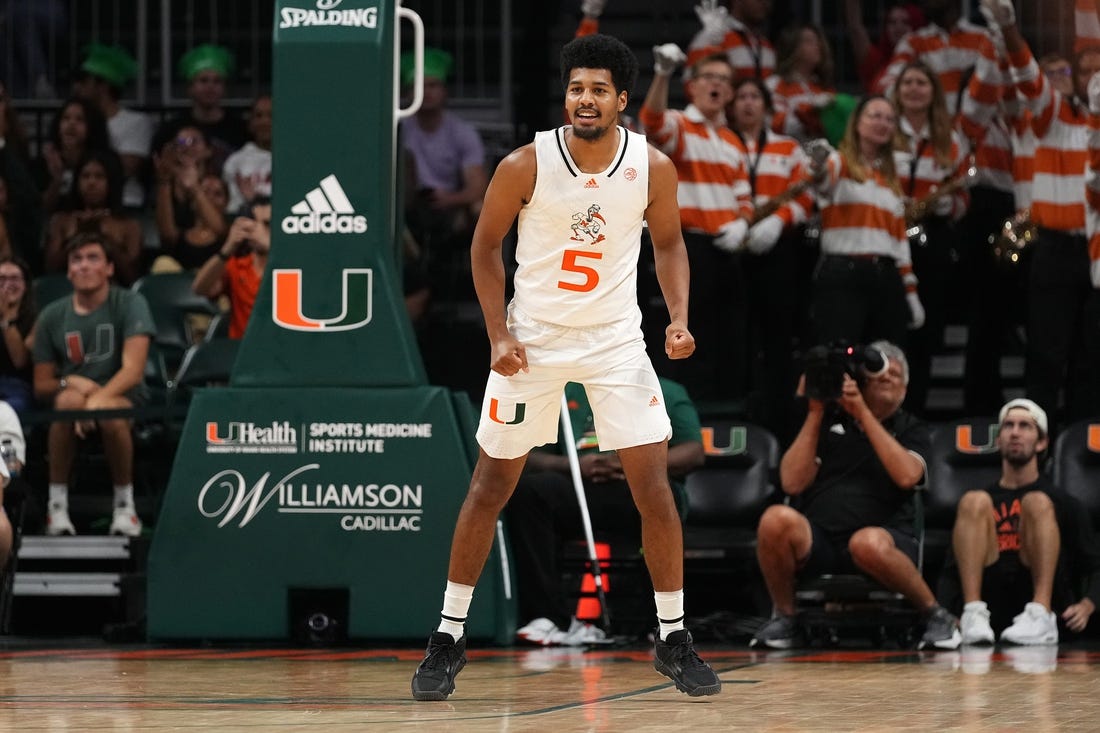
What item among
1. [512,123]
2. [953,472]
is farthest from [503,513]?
[512,123]

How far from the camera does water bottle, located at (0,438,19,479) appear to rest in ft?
26.7

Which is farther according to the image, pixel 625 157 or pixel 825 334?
pixel 825 334

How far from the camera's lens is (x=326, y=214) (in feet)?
25.0

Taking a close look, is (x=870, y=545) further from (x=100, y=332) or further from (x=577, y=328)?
(x=100, y=332)

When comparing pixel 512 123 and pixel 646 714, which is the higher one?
pixel 512 123

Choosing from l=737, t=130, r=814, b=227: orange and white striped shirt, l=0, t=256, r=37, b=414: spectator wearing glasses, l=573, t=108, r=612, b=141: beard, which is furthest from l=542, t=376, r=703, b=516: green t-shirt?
l=0, t=256, r=37, b=414: spectator wearing glasses

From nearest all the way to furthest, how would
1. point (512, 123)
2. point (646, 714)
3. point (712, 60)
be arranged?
point (646, 714)
point (712, 60)
point (512, 123)

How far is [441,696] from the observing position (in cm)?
550

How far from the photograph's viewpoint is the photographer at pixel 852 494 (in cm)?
761

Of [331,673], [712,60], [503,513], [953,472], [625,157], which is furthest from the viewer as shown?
[712,60]

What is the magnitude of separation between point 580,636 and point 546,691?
1969mm

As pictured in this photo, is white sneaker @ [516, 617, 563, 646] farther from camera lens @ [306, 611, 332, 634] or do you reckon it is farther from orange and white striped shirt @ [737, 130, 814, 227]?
orange and white striped shirt @ [737, 130, 814, 227]

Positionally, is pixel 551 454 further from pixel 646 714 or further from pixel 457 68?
pixel 457 68

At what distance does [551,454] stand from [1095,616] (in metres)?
2.50
